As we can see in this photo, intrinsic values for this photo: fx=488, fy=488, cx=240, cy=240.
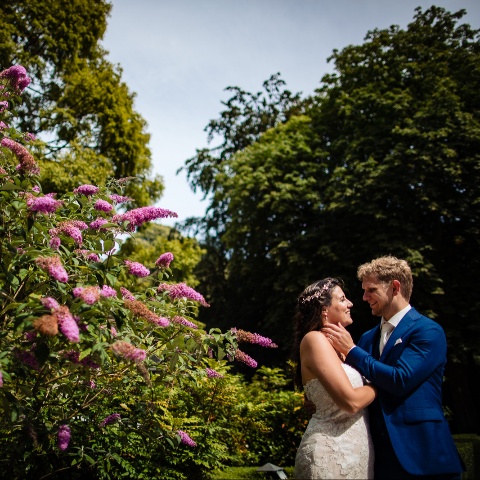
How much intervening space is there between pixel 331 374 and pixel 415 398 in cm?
48

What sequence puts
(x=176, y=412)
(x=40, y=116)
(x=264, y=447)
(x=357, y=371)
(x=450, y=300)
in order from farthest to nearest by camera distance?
1. (x=40, y=116)
2. (x=450, y=300)
3. (x=264, y=447)
4. (x=176, y=412)
5. (x=357, y=371)

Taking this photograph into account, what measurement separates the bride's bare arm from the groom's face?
48cm

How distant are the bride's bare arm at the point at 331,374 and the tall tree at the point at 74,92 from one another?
1128cm

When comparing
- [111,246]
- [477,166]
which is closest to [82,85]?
[477,166]

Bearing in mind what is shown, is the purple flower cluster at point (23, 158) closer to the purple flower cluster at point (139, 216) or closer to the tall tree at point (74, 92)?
the purple flower cluster at point (139, 216)

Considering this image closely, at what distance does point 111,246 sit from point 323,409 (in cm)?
164

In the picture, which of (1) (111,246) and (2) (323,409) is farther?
(1) (111,246)

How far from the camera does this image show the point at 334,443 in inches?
108

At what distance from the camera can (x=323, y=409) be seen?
2855 mm

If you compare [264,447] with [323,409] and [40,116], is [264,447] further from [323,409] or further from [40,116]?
[40,116]

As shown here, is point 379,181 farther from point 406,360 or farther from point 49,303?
point 49,303

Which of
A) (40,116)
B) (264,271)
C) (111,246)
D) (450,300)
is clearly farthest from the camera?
(264,271)

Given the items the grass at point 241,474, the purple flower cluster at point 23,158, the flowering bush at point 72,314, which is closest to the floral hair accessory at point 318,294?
the flowering bush at point 72,314

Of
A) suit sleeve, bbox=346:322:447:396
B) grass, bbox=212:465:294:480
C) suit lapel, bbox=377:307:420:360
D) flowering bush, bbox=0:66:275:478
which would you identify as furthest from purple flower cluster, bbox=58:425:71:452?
grass, bbox=212:465:294:480
